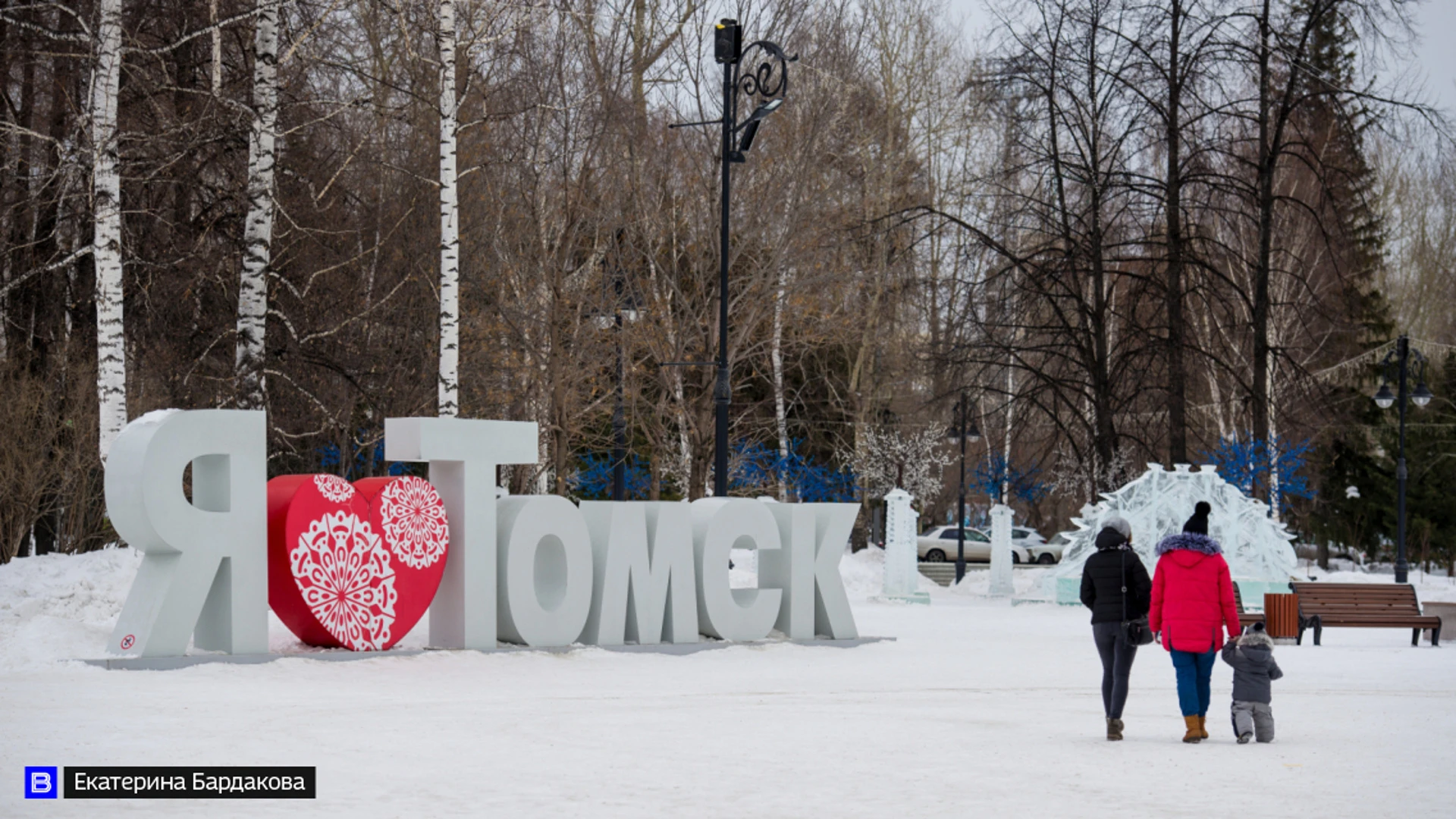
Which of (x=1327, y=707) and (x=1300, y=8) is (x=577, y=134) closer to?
(x=1300, y=8)

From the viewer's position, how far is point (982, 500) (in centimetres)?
6391

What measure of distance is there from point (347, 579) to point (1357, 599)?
13172 millimetres

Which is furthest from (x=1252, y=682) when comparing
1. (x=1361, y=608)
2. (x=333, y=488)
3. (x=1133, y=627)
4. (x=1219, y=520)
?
(x=1219, y=520)

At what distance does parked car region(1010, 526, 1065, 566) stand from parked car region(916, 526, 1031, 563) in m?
0.28

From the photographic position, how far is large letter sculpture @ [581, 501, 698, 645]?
15.5m

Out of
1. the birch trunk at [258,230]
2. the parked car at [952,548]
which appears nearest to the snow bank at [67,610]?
the birch trunk at [258,230]

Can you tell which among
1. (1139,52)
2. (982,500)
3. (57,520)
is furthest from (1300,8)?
(982,500)

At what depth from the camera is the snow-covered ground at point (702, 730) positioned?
24.7 feet

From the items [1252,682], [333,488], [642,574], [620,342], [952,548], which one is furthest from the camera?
[952,548]

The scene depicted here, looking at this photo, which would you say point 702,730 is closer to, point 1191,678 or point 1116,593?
point 1116,593

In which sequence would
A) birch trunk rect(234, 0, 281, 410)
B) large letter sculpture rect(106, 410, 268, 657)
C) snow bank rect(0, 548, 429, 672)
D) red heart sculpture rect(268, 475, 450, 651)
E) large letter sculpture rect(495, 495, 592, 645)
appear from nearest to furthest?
large letter sculpture rect(106, 410, 268, 657) → snow bank rect(0, 548, 429, 672) → red heart sculpture rect(268, 475, 450, 651) → large letter sculpture rect(495, 495, 592, 645) → birch trunk rect(234, 0, 281, 410)

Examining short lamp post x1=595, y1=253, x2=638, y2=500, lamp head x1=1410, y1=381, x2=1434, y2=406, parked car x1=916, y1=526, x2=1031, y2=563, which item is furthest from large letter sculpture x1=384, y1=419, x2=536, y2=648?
parked car x1=916, y1=526, x2=1031, y2=563

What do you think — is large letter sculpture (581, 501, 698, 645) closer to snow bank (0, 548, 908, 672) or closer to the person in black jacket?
snow bank (0, 548, 908, 672)

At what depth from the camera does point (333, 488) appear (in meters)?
13.7
